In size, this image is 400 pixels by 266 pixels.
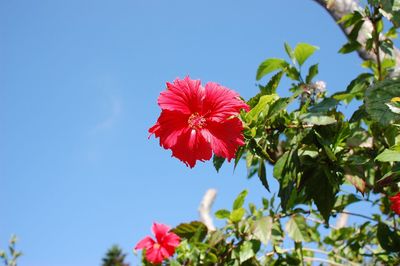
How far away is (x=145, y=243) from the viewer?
2322 mm

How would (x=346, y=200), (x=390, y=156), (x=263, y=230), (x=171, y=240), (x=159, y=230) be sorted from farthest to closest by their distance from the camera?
(x=159, y=230), (x=171, y=240), (x=346, y=200), (x=263, y=230), (x=390, y=156)

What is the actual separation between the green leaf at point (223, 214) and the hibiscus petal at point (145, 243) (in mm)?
442

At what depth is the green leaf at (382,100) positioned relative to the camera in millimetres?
1298

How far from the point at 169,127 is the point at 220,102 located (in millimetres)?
167

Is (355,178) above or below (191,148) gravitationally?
below

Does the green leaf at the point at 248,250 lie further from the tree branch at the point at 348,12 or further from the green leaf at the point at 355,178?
the tree branch at the point at 348,12

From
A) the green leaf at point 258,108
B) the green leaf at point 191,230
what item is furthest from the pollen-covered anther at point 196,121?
the green leaf at point 191,230

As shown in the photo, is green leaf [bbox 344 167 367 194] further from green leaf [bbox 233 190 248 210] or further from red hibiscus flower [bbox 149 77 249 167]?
green leaf [bbox 233 190 248 210]

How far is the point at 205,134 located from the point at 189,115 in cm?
8

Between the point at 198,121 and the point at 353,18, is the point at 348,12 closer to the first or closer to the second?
the point at 353,18

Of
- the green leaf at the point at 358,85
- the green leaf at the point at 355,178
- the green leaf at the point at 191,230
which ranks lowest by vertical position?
the green leaf at the point at 355,178

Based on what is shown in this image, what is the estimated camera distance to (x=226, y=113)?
114 cm

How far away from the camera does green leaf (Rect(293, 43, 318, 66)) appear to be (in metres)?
1.80

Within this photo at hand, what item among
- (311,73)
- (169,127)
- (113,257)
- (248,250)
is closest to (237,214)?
(248,250)
